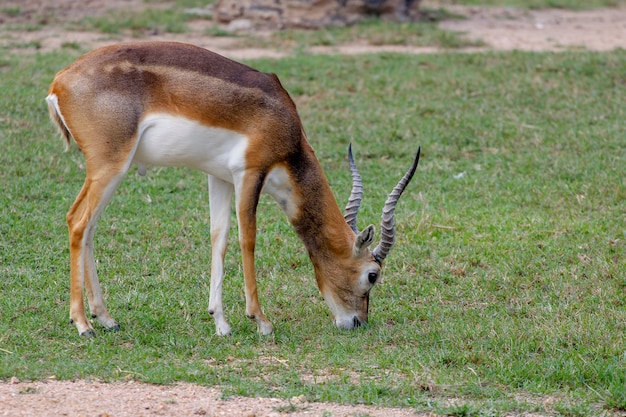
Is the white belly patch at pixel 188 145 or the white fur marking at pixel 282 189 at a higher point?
the white belly patch at pixel 188 145

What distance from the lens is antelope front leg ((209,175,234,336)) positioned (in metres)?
5.89

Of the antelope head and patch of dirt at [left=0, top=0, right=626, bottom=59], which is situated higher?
the antelope head

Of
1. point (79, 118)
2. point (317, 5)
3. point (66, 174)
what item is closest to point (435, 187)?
point (66, 174)

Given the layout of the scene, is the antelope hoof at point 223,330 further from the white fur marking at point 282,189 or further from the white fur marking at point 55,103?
the white fur marking at point 55,103

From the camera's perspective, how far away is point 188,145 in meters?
5.60

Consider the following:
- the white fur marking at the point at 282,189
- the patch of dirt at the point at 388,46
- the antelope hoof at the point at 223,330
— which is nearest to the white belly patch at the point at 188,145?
the white fur marking at the point at 282,189

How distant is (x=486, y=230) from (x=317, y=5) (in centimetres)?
735

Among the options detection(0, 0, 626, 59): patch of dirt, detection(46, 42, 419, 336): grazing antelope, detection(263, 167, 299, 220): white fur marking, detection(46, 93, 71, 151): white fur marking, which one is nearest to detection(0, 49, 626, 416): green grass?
detection(46, 42, 419, 336): grazing antelope

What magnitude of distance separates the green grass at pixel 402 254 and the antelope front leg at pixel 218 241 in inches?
4.8

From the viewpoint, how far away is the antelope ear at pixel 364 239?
5.88 m

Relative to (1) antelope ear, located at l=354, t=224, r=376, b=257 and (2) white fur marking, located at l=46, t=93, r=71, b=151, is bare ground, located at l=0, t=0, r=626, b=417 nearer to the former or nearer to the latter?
(1) antelope ear, located at l=354, t=224, r=376, b=257

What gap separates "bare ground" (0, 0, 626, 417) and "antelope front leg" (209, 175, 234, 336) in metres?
0.93

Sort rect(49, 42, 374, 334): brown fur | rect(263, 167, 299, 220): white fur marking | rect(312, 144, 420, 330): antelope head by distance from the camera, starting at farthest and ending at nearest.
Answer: rect(312, 144, 420, 330): antelope head, rect(263, 167, 299, 220): white fur marking, rect(49, 42, 374, 334): brown fur

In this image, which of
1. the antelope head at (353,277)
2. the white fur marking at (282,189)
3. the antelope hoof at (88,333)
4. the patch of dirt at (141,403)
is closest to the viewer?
the patch of dirt at (141,403)
